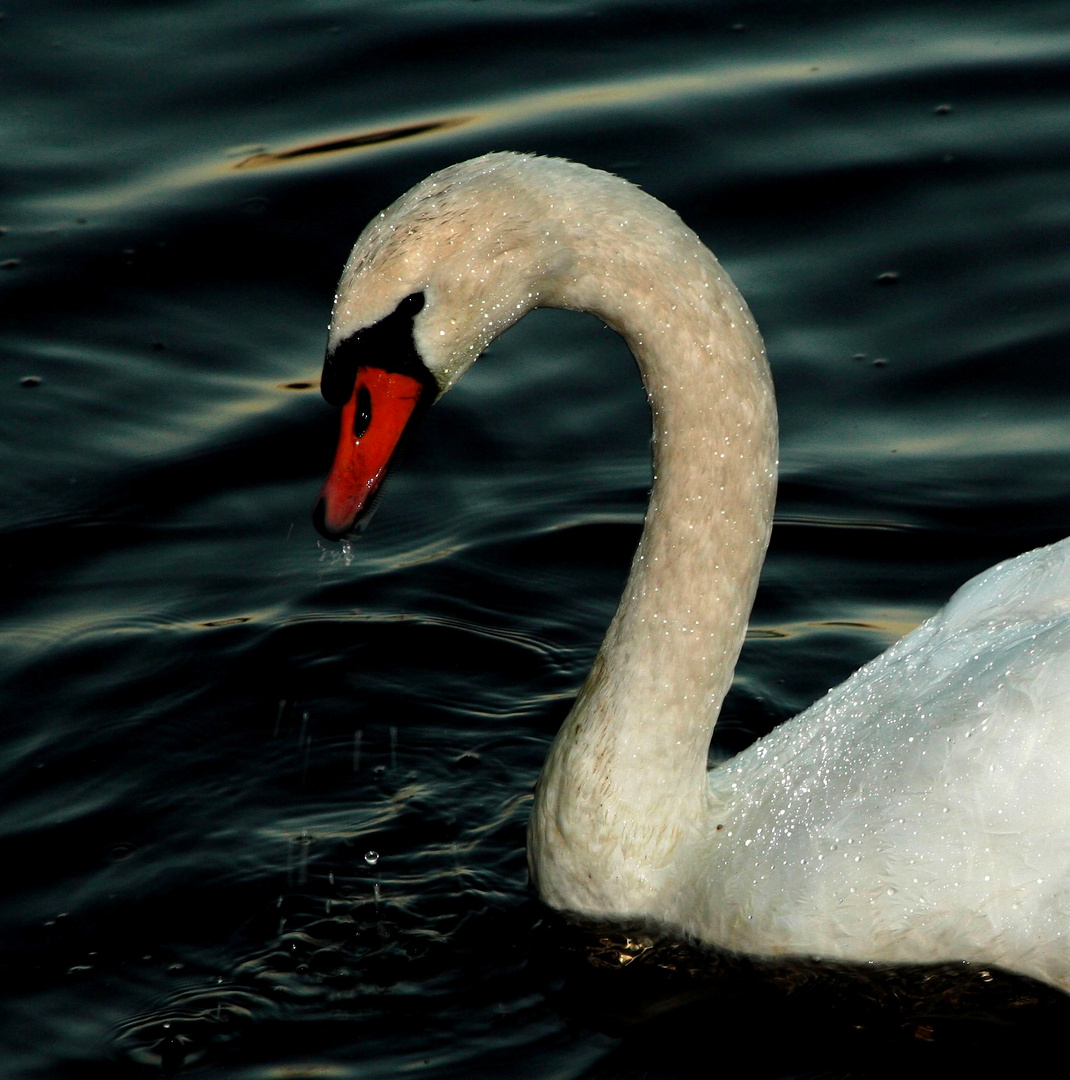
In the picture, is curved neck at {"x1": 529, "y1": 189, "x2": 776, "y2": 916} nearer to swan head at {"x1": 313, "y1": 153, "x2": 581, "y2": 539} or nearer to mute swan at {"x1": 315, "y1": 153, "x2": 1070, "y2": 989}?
mute swan at {"x1": 315, "y1": 153, "x2": 1070, "y2": 989}

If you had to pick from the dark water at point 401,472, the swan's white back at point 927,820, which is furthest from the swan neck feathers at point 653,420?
the dark water at point 401,472

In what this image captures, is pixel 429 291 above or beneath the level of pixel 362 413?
above

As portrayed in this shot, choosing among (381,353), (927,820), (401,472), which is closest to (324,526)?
(381,353)

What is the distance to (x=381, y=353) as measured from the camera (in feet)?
16.6

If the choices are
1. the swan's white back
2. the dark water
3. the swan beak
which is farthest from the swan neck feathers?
the dark water

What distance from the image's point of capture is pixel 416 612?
290 inches

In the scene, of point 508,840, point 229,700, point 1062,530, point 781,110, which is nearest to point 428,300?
point 508,840

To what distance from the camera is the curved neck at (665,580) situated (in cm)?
511

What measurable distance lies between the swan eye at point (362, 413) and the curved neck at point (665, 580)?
53cm

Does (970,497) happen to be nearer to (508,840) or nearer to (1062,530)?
(1062,530)

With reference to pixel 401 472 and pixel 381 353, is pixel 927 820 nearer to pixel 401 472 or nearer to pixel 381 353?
pixel 381 353

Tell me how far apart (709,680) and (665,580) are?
0.31m

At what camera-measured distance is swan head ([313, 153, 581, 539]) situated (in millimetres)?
4867

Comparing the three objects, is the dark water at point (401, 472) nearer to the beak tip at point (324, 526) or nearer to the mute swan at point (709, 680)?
the mute swan at point (709, 680)
